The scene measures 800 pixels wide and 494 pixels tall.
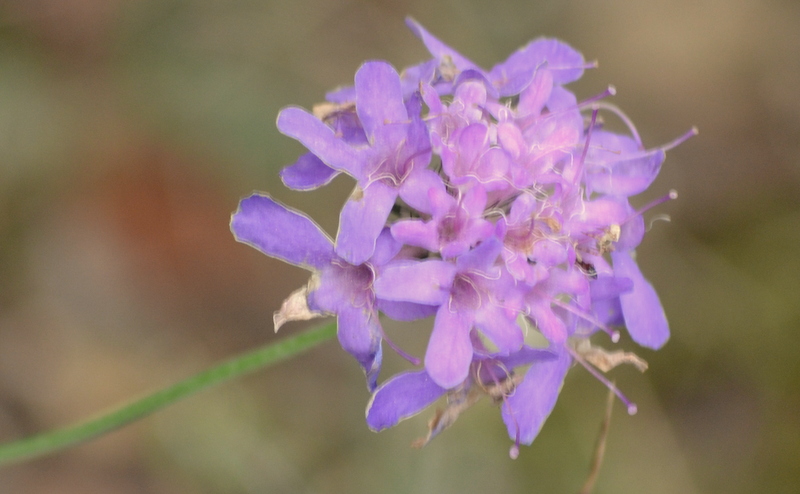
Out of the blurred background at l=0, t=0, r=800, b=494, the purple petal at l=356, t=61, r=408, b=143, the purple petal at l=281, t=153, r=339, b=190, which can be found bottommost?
the blurred background at l=0, t=0, r=800, b=494

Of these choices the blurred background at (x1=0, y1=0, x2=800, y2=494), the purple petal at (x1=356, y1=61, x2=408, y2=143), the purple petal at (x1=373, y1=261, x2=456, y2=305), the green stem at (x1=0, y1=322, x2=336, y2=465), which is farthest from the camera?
the blurred background at (x1=0, y1=0, x2=800, y2=494)

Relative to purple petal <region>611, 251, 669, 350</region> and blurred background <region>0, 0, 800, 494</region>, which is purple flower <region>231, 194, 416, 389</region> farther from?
blurred background <region>0, 0, 800, 494</region>

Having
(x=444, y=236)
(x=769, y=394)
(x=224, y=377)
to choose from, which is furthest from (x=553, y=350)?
(x=769, y=394)

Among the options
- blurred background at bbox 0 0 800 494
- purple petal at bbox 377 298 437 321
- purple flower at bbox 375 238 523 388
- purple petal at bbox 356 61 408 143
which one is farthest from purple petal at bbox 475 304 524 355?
blurred background at bbox 0 0 800 494

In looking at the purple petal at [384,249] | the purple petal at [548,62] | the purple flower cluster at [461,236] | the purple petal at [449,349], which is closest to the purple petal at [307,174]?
the purple flower cluster at [461,236]

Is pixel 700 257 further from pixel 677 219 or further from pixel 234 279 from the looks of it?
pixel 234 279

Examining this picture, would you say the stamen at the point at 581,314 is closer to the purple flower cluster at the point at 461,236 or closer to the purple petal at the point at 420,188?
the purple flower cluster at the point at 461,236
